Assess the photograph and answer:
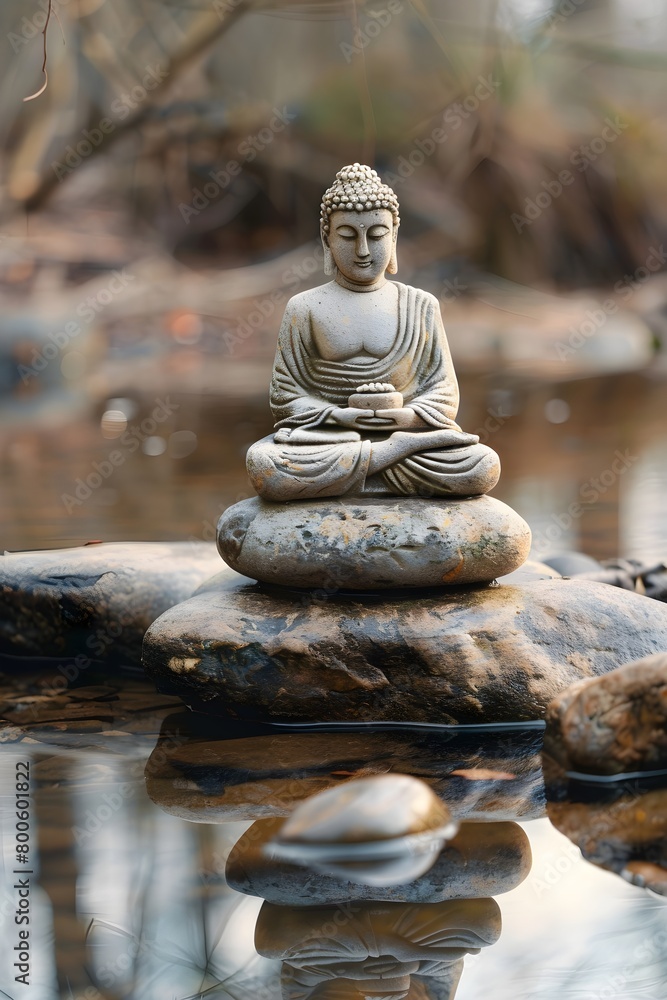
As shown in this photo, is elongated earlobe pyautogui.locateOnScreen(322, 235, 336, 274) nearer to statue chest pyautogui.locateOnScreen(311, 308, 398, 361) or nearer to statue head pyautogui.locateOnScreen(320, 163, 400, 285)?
statue head pyautogui.locateOnScreen(320, 163, 400, 285)

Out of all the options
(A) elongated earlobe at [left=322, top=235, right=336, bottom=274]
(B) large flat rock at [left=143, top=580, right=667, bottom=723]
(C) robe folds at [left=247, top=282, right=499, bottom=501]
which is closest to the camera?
(B) large flat rock at [left=143, top=580, right=667, bottom=723]

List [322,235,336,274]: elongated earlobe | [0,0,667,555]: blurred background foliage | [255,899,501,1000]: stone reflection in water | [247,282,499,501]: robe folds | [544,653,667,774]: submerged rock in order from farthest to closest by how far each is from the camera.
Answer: [0,0,667,555]: blurred background foliage < [322,235,336,274]: elongated earlobe < [247,282,499,501]: robe folds < [544,653,667,774]: submerged rock < [255,899,501,1000]: stone reflection in water

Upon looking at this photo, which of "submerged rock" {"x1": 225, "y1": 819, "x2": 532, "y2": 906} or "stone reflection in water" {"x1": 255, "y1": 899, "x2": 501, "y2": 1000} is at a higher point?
"submerged rock" {"x1": 225, "y1": 819, "x2": 532, "y2": 906}

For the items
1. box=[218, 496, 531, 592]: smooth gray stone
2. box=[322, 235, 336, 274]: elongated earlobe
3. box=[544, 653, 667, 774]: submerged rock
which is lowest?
box=[544, 653, 667, 774]: submerged rock

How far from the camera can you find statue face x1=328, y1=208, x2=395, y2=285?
470cm

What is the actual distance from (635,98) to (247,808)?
17103mm

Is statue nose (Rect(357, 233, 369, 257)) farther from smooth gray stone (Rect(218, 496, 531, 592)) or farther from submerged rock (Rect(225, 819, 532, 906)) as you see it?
submerged rock (Rect(225, 819, 532, 906))

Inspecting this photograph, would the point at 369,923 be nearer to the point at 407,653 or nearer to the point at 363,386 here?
the point at 407,653

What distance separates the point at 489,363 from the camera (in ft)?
51.5

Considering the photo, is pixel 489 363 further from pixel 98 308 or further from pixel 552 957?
pixel 552 957

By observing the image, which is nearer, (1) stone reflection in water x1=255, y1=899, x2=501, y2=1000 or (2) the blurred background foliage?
(1) stone reflection in water x1=255, y1=899, x2=501, y2=1000

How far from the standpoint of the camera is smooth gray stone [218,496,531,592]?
434 cm

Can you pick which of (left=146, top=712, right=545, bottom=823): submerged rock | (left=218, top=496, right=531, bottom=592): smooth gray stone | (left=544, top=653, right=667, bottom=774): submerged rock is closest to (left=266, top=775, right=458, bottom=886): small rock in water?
(left=146, top=712, right=545, bottom=823): submerged rock

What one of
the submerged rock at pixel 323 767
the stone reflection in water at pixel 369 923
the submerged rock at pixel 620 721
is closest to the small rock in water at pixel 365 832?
the stone reflection in water at pixel 369 923
